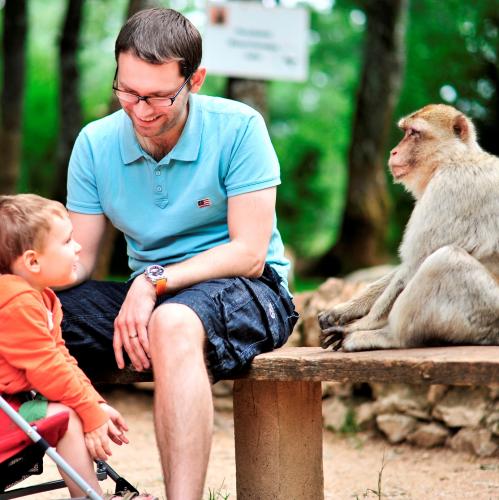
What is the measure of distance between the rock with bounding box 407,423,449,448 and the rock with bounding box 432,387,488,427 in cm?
5

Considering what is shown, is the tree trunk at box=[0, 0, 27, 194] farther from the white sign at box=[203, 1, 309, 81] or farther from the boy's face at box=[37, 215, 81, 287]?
the boy's face at box=[37, 215, 81, 287]

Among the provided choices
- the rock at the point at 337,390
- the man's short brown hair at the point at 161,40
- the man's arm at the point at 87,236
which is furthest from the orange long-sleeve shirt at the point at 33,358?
the rock at the point at 337,390

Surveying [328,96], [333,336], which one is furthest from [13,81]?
[328,96]

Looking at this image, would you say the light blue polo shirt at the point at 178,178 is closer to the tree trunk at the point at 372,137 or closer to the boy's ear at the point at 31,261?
the boy's ear at the point at 31,261

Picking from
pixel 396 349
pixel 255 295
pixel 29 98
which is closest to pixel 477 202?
pixel 396 349

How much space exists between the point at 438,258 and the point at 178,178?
101 centimetres

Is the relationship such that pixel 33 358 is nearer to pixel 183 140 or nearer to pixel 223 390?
pixel 183 140

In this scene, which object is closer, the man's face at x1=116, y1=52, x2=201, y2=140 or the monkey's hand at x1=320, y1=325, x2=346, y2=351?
the man's face at x1=116, y1=52, x2=201, y2=140

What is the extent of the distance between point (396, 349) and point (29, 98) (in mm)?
19431

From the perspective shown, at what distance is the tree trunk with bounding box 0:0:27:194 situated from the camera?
33.6 ft

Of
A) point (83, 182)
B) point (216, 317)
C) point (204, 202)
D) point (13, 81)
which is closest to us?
point (216, 317)

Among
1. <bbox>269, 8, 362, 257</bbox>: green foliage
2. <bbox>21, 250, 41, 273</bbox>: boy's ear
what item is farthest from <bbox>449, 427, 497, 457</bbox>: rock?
<bbox>269, 8, 362, 257</bbox>: green foliage

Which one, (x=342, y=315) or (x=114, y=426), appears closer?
(x=114, y=426)

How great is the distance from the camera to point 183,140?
3.67 m
